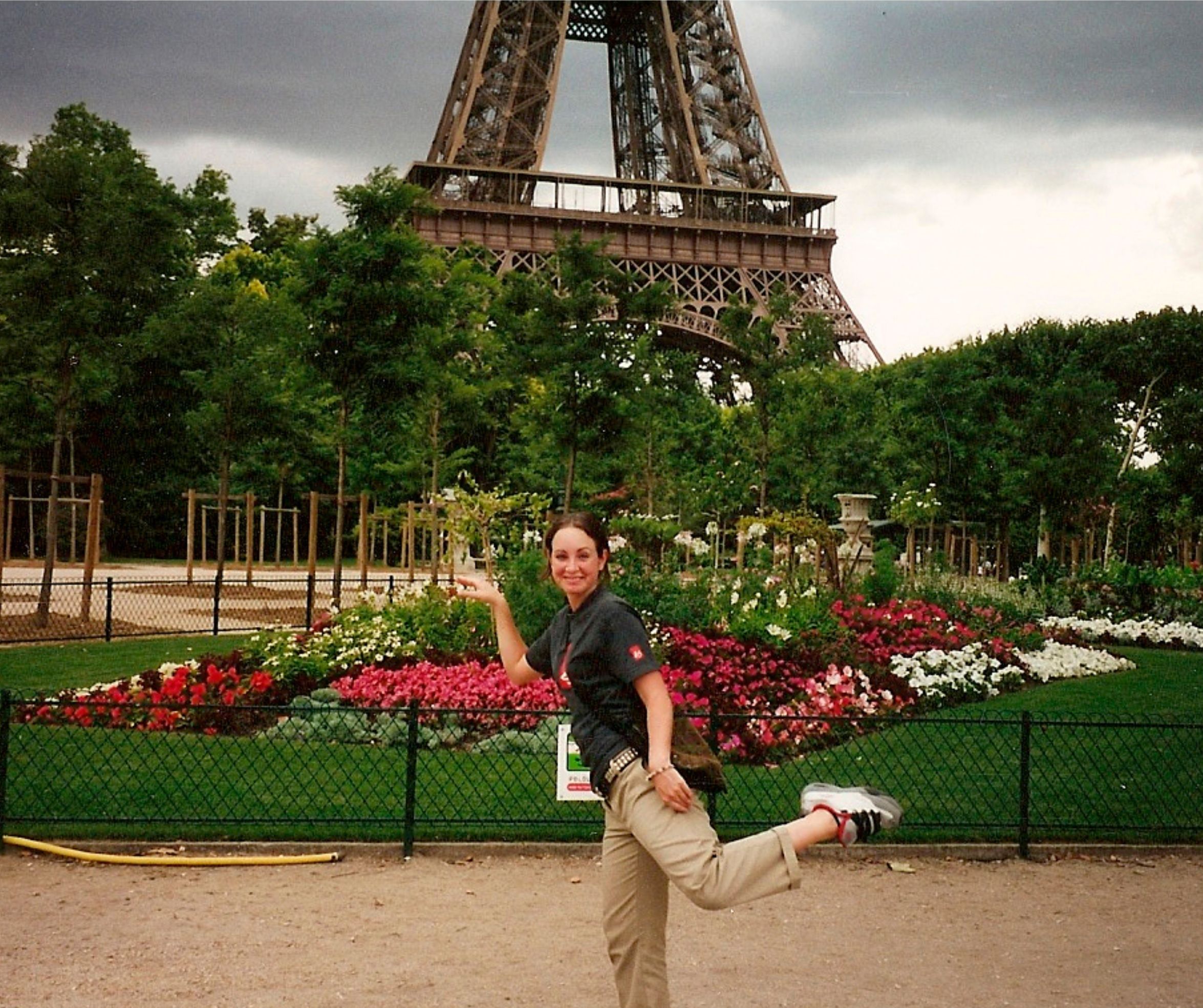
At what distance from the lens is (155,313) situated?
19703 mm

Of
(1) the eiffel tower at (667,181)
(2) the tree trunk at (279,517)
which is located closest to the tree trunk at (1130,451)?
(1) the eiffel tower at (667,181)

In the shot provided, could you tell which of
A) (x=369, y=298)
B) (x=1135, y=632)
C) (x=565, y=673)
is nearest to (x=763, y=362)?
(x=1135, y=632)

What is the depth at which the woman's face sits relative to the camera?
3980 mm

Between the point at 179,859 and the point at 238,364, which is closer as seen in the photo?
the point at 179,859

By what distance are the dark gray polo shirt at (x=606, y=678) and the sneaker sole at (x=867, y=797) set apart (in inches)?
20.8

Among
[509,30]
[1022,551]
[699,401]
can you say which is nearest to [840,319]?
[699,401]

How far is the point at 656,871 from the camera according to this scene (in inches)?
157

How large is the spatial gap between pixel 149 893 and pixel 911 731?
22.1 feet

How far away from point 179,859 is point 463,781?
2.22 m

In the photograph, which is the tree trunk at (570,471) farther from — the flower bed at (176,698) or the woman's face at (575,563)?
the woman's face at (575,563)

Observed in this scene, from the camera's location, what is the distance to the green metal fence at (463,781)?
7.39 metres

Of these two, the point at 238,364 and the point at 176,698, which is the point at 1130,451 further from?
the point at 176,698

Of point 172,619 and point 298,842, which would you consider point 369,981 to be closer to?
point 298,842

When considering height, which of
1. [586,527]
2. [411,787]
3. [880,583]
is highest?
[586,527]
